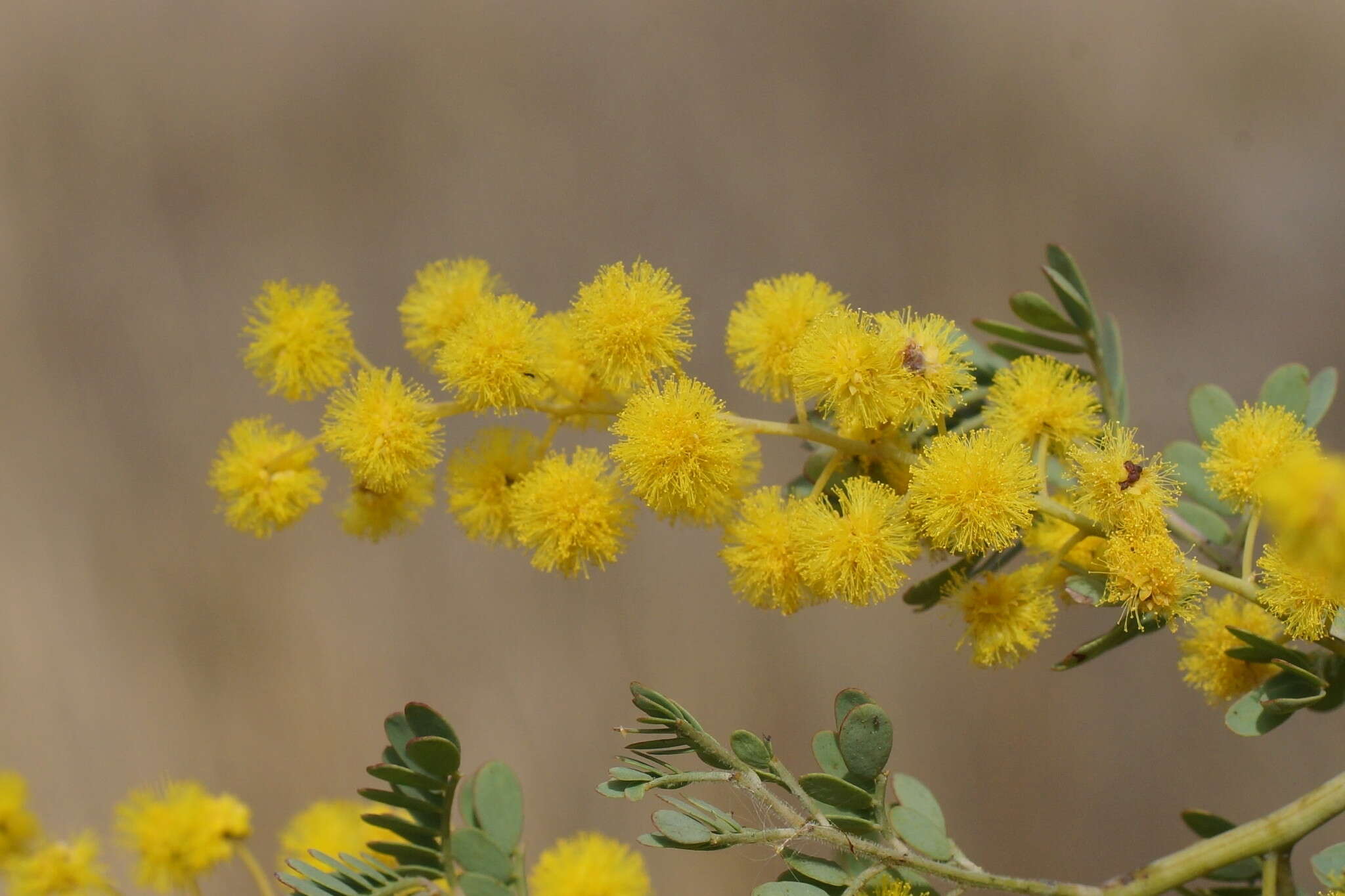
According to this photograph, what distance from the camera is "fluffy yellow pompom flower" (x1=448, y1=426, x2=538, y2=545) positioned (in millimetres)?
506

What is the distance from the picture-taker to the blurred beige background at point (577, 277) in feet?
3.97

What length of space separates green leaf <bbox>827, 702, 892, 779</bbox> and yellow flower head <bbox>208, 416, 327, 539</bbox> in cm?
32

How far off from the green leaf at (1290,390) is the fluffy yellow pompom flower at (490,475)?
41 centimetres

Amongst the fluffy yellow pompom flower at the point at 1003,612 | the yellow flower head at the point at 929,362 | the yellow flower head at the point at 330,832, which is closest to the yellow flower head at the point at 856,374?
the yellow flower head at the point at 929,362

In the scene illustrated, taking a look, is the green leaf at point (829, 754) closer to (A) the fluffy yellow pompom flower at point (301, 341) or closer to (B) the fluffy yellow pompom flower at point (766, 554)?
(B) the fluffy yellow pompom flower at point (766, 554)

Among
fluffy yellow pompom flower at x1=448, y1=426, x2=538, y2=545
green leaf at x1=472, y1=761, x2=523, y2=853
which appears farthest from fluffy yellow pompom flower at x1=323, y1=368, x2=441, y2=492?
green leaf at x1=472, y1=761, x2=523, y2=853

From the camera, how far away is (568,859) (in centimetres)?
48

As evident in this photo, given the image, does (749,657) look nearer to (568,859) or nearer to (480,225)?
(480,225)

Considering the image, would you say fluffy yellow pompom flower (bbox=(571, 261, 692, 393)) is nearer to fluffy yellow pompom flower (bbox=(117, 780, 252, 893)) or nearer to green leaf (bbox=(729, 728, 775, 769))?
green leaf (bbox=(729, 728, 775, 769))

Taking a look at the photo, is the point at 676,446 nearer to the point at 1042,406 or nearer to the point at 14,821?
the point at 1042,406

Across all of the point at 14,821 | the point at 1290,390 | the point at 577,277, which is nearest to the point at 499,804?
the point at 14,821

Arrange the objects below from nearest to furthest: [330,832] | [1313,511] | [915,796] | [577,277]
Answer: [1313,511], [915,796], [330,832], [577,277]

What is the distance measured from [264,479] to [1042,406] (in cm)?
42

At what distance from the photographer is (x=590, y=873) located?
48 centimetres
